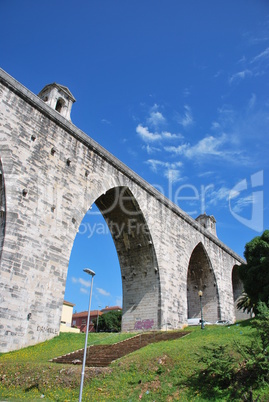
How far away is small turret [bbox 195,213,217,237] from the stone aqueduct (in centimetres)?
502

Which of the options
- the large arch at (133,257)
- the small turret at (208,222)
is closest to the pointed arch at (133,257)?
the large arch at (133,257)

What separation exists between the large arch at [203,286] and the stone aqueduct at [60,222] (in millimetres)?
348

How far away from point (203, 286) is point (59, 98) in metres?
19.2

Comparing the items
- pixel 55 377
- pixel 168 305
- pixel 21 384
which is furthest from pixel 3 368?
pixel 168 305

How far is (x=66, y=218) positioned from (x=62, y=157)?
10.3ft

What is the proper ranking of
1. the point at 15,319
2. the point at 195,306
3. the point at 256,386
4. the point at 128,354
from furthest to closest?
the point at 195,306
the point at 15,319
the point at 128,354
the point at 256,386

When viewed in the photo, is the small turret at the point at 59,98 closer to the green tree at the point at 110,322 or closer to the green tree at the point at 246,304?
the green tree at the point at 246,304

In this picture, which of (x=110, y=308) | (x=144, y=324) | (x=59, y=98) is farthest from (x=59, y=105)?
(x=110, y=308)

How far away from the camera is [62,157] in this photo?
17281mm

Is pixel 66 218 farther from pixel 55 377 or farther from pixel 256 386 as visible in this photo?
pixel 256 386

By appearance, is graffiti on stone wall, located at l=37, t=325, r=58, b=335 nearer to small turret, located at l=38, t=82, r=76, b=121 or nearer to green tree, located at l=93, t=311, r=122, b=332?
small turret, located at l=38, t=82, r=76, b=121

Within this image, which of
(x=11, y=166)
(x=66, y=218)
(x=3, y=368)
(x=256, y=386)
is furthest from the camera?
(x=66, y=218)

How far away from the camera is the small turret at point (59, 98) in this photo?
19266 mm

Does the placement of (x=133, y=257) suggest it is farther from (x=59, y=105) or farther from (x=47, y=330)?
(x=59, y=105)
